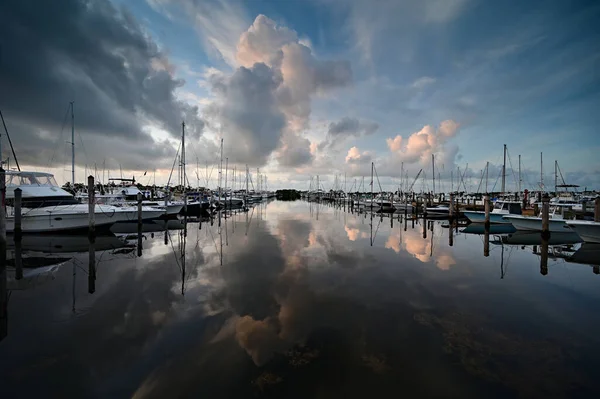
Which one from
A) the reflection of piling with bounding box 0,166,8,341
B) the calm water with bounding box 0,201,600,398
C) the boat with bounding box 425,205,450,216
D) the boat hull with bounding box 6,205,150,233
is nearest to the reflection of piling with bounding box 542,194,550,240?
the calm water with bounding box 0,201,600,398

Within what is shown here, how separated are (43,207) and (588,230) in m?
42.0

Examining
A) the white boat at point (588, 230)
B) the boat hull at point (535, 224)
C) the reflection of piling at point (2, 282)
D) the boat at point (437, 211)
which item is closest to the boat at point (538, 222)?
the boat hull at point (535, 224)

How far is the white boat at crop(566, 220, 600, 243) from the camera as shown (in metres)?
20.4

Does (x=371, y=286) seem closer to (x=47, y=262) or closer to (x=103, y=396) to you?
(x=103, y=396)

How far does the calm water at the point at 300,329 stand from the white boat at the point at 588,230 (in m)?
9.07

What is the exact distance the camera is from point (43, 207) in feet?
70.6

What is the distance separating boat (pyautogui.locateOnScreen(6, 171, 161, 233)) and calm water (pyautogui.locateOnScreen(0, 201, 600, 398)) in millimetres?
8785

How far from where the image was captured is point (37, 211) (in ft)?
69.1

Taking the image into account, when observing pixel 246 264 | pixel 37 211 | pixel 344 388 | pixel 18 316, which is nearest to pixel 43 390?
pixel 18 316

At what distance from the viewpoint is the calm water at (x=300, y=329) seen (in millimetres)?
5078

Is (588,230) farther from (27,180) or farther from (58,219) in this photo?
(27,180)

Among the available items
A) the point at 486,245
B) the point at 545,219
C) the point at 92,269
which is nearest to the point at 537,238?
the point at 545,219

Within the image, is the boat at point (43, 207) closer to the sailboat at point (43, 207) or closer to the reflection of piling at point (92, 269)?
the sailboat at point (43, 207)

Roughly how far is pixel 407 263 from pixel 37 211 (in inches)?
1052
